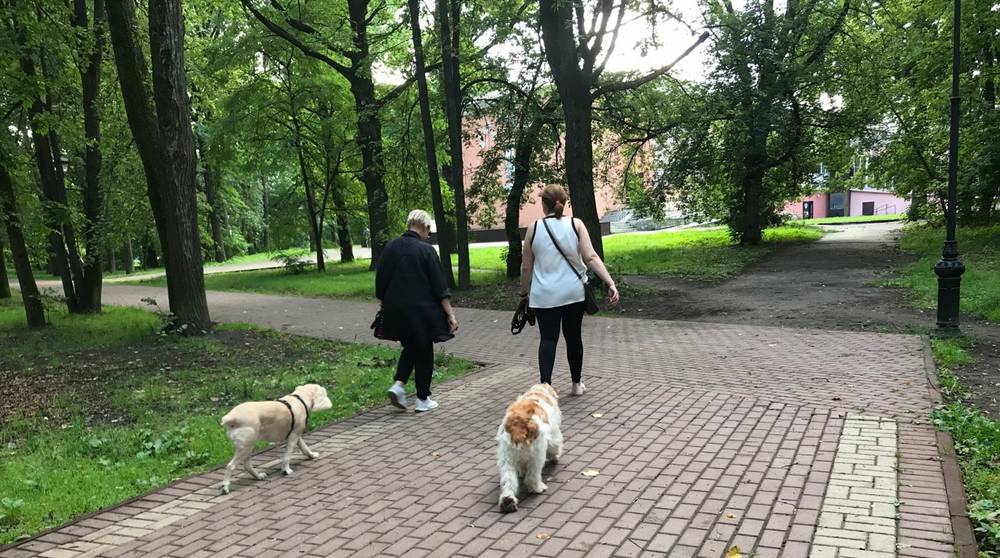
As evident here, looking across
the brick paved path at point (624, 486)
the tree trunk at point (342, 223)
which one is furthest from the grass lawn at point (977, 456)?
the tree trunk at point (342, 223)

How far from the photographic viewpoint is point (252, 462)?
513 cm

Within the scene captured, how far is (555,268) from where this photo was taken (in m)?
6.02

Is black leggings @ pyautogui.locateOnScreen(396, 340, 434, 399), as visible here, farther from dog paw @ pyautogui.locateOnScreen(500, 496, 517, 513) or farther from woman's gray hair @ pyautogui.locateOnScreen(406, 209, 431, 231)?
dog paw @ pyautogui.locateOnScreen(500, 496, 517, 513)

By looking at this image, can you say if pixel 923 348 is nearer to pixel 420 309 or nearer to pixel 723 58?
pixel 420 309

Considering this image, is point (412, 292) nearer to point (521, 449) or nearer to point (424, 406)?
point (424, 406)

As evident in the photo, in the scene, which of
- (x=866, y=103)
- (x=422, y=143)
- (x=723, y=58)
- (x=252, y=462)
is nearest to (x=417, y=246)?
(x=252, y=462)

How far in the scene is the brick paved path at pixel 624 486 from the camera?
3.60 meters

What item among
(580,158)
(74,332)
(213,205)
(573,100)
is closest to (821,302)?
(580,158)

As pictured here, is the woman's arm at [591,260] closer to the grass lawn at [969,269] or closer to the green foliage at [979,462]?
the green foliage at [979,462]

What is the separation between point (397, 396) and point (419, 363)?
42cm

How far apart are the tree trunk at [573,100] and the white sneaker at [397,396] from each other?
8.54 m

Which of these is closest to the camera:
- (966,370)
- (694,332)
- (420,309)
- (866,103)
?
(420,309)

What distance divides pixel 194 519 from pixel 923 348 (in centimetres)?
832

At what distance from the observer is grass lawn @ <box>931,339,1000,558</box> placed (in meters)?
3.50
